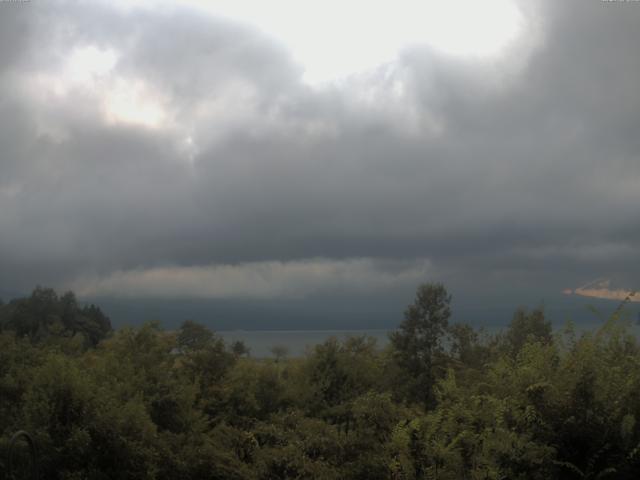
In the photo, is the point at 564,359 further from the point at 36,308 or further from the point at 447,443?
the point at 36,308

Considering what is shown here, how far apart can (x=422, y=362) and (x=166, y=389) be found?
22678 mm

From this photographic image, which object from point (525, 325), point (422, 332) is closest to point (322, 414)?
point (422, 332)

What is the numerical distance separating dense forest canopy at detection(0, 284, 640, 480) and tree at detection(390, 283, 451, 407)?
11.5 meters

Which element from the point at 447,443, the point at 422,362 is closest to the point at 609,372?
the point at 447,443

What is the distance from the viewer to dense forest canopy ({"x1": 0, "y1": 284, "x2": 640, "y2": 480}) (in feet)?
28.5

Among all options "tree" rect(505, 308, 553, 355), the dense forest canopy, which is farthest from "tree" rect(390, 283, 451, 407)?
the dense forest canopy

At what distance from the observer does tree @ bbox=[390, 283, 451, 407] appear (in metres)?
40.4

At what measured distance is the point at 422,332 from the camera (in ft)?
138

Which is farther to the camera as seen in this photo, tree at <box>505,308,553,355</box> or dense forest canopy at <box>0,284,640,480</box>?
tree at <box>505,308,553,355</box>

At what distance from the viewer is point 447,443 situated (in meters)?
10.4

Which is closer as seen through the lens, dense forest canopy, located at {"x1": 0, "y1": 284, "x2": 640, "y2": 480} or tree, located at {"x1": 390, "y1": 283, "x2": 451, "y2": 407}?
dense forest canopy, located at {"x1": 0, "y1": 284, "x2": 640, "y2": 480}

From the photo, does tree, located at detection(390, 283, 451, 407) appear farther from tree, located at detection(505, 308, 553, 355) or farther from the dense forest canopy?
the dense forest canopy

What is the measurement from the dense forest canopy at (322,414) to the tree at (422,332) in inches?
453

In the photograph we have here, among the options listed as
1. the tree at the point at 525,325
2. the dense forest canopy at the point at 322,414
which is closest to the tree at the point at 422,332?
the tree at the point at 525,325
